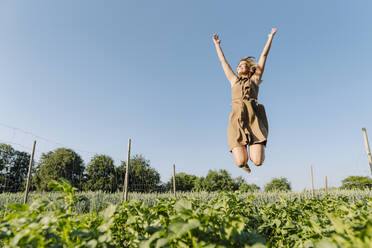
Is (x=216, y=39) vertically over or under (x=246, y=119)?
over

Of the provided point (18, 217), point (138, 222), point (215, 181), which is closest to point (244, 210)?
point (138, 222)

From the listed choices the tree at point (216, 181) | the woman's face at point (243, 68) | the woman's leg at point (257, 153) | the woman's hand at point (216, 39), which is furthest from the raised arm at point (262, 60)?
the tree at point (216, 181)

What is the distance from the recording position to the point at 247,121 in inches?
128

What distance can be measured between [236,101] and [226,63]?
2.71 feet

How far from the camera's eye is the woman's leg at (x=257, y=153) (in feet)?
10.3

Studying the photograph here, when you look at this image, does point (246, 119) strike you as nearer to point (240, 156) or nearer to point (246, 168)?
point (240, 156)

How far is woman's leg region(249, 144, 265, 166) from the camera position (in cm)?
314

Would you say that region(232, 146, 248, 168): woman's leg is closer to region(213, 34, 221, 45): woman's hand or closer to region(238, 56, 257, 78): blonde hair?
region(238, 56, 257, 78): blonde hair

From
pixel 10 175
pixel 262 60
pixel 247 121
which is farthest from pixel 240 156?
pixel 10 175

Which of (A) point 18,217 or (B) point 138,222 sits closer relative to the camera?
(A) point 18,217

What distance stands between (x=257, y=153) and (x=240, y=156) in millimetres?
235

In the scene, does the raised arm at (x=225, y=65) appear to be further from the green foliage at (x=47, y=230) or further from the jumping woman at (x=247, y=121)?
the green foliage at (x=47, y=230)

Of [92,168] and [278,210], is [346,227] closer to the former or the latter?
[278,210]

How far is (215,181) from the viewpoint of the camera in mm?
37875
